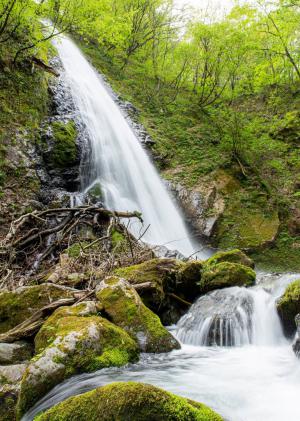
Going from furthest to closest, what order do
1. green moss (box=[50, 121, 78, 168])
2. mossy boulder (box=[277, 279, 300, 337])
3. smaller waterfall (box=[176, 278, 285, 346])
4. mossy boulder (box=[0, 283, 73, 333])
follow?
green moss (box=[50, 121, 78, 168]), smaller waterfall (box=[176, 278, 285, 346]), mossy boulder (box=[277, 279, 300, 337]), mossy boulder (box=[0, 283, 73, 333])

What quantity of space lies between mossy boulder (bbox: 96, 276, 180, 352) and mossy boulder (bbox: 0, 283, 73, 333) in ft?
2.15

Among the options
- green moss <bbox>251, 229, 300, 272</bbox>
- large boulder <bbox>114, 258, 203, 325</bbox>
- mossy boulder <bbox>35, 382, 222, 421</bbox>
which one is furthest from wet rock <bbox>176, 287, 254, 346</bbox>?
green moss <bbox>251, 229, 300, 272</bbox>

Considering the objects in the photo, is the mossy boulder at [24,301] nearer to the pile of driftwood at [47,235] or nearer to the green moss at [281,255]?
the pile of driftwood at [47,235]

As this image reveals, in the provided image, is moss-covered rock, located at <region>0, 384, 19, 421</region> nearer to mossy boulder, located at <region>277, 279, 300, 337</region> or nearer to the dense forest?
the dense forest

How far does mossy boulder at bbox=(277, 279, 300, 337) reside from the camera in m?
5.21

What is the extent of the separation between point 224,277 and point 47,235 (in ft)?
12.2

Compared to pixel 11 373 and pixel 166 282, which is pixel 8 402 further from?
pixel 166 282

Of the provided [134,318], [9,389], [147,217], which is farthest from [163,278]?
[147,217]

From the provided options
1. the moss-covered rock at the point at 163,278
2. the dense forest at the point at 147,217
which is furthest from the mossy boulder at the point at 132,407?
the moss-covered rock at the point at 163,278

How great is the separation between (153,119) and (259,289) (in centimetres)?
1311

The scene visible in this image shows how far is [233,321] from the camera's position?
563cm

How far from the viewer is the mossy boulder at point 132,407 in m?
2.25

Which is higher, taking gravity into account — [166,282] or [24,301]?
[24,301]

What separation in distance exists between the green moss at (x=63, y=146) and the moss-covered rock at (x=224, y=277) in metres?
5.90
